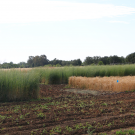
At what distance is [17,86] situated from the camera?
794 centimetres

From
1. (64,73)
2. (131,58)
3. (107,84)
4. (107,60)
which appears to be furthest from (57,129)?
(107,60)

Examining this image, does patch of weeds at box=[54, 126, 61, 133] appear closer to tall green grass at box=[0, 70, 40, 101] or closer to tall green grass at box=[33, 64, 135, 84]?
tall green grass at box=[0, 70, 40, 101]

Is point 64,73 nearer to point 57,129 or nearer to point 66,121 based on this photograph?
point 66,121

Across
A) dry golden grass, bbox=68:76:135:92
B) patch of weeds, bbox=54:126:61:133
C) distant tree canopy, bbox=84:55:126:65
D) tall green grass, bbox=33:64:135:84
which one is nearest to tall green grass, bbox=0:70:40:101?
patch of weeds, bbox=54:126:61:133

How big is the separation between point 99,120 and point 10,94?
14.8 feet

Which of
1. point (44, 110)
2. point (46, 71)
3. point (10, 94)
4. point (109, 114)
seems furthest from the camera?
point (46, 71)

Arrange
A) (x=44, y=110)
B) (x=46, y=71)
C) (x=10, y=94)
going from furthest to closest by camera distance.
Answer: (x=46, y=71) → (x=10, y=94) → (x=44, y=110)

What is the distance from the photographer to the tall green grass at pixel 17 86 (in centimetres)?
776

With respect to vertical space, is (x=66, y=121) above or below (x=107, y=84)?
below

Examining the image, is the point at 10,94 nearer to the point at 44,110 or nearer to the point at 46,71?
the point at 44,110

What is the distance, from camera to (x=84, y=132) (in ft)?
13.1

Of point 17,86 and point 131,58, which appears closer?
point 17,86

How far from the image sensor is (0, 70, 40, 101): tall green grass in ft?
25.5

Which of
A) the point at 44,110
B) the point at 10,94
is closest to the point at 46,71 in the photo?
the point at 10,94
